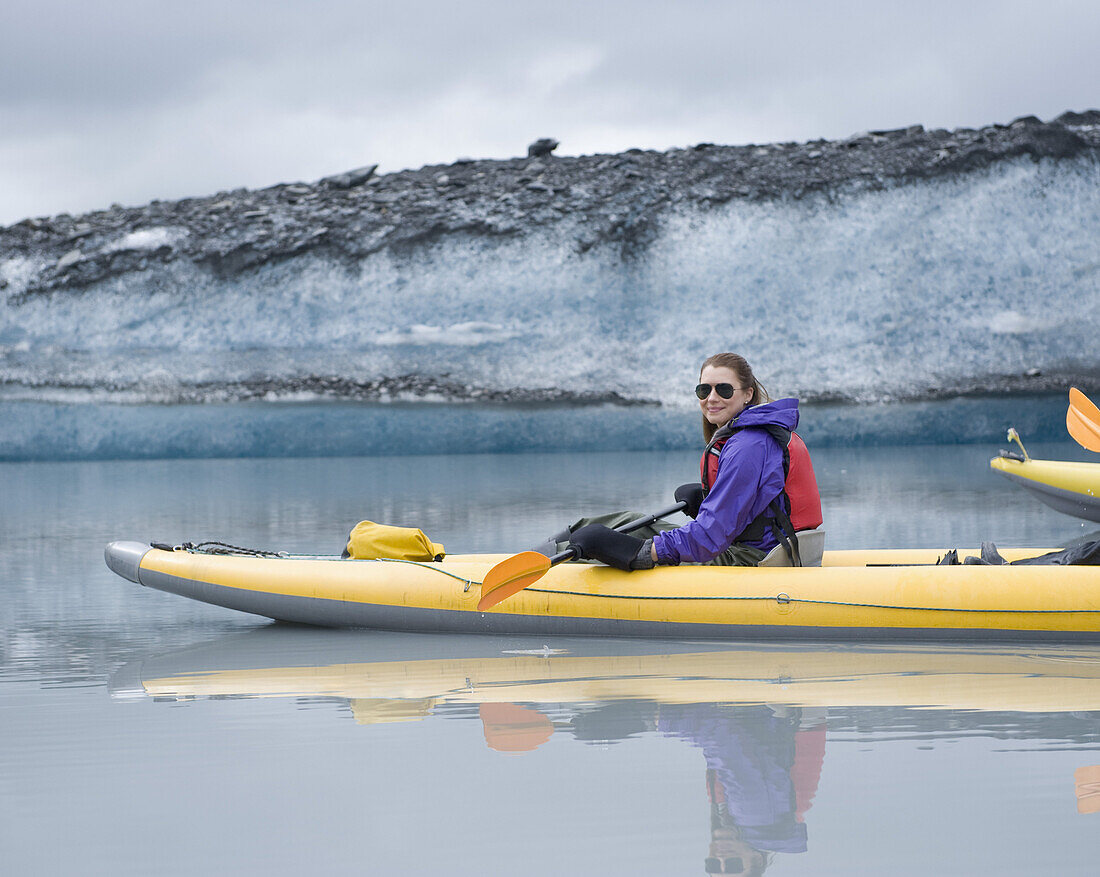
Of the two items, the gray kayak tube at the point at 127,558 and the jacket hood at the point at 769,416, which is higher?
the jacket hood at the point at 769,416

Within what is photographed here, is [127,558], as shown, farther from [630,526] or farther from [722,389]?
[722,389]

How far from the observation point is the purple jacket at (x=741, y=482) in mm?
3098

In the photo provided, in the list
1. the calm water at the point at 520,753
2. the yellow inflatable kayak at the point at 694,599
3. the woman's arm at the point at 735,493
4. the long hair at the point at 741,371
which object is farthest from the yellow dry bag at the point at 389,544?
the long hair at the point at 741,371

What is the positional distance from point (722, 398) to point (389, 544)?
1216 mm

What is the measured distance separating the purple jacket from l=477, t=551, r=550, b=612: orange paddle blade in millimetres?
416

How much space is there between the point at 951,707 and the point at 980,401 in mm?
17296

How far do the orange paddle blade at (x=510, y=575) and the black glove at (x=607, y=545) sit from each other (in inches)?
4.4

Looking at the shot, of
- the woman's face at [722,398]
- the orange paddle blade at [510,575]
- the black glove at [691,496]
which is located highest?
the woman's face at [722,398]

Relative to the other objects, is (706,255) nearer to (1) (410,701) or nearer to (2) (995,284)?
(2) (995,284)

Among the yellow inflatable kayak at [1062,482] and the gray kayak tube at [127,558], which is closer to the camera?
the gray kayak tube at [127,558]

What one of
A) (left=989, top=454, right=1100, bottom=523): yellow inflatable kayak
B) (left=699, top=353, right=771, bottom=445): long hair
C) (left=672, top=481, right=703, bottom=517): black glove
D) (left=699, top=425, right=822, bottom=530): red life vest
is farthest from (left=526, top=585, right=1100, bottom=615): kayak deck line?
(left=989, top=454, right=1100, bottom=523): yellow inflatable kayak

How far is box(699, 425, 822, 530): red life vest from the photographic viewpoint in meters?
3.16

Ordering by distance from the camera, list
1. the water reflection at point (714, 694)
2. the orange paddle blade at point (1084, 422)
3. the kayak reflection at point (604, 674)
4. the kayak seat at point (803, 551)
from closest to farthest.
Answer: the water reflection at point (714, 694) < the kayak reflection at point (604, 674) < the kayak seat at point (803, 551) < the orange paddle blade at point (1084, 422)

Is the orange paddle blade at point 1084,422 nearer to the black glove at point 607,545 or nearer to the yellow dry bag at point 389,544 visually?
the black glove at point 607,545
